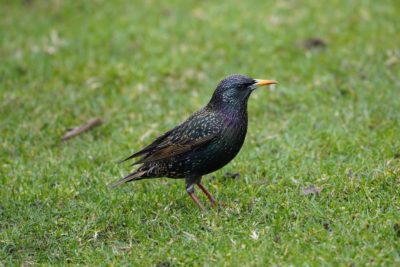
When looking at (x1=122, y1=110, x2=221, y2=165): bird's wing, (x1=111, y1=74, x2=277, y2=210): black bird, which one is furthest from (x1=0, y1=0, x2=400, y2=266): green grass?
(x1=122, y1=110, x2=221, y2=165): bird's wing

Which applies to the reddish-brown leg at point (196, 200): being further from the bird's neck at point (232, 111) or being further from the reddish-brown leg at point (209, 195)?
the bird's neck at point (232, 111)

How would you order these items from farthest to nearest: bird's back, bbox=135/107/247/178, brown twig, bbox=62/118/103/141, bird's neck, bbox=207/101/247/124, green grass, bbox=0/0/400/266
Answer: brown twig, bbox=62/118/103/141 → bird's neck, bbox=207/101/247/124 → bird's back, bbox=135/107/247/178 → green grass, bbox=0/0/400/266

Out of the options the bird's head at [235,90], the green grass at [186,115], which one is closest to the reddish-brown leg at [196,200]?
the green grass at [186,115]

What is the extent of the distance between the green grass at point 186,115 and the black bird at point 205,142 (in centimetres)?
37

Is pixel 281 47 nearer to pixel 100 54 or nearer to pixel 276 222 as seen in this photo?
pixel 100 54

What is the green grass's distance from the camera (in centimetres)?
554

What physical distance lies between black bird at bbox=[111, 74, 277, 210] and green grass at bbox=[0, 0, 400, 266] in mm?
374

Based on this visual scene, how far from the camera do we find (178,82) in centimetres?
981

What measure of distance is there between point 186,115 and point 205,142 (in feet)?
8.74

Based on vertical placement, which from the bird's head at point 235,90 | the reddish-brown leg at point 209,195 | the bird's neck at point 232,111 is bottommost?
the reddish-brown leg at point 209,195

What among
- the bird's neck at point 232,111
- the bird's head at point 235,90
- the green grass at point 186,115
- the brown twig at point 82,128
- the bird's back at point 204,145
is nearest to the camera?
the green grass at point 186,115

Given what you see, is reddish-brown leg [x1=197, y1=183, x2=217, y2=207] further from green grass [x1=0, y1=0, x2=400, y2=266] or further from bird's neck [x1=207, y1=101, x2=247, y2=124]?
bird's neck [x1=207, y1=101, x2=247, y2=124]

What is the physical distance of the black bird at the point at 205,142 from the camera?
6180 millimetres

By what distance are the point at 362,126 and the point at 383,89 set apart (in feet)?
4.02
